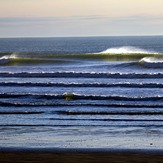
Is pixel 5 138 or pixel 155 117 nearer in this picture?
pixel 5 138

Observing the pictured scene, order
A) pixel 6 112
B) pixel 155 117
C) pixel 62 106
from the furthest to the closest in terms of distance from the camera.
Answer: pixel 62 106
pixel 6 112
pixel 155 117

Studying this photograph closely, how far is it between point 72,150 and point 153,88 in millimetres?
12487

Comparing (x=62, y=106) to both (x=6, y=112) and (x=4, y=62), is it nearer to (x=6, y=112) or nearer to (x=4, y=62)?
(x=6, y=112)

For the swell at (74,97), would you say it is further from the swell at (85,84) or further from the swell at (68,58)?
the swell at (68,58)

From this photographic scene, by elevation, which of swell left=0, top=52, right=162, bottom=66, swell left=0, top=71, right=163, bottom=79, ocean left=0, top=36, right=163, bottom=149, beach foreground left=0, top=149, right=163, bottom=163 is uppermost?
swell left=0, top=52, right=162, bottom=66

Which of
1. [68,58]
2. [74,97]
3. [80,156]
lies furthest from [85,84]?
[68,58]

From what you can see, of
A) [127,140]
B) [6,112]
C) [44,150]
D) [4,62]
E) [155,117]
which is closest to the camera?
[44,150]

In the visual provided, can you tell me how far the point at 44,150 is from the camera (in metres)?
11.4

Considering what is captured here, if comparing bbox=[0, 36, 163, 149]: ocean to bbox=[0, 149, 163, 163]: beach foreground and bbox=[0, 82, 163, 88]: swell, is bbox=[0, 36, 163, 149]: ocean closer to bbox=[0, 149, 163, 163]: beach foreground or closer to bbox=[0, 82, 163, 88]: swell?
bbox=[0, 82, 163, 88]: swell

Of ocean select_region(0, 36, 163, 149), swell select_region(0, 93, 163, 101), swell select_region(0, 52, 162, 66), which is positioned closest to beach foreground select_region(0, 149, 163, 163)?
ocean select_region(0, 36, 163, 149)

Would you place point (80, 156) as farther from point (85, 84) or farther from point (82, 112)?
point (85, 84)

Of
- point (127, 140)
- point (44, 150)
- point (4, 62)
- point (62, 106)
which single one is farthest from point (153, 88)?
point (4, 62)

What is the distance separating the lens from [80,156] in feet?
35.6

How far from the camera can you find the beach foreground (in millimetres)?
10492
